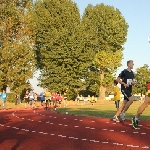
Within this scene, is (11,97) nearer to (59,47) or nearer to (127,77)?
(59,47)

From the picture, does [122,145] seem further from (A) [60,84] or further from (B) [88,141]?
(A) [60,84]

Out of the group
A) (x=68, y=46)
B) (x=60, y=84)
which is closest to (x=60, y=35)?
(x=68, y=46)

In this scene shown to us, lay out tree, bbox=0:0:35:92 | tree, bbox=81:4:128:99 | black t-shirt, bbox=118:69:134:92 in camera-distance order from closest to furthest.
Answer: black t-shirt, bbox=118:69:134:92 → tree, bbox=0:0:35:92 → tree, bbox=81:4:128:99

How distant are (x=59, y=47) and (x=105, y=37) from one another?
12231 millimetres

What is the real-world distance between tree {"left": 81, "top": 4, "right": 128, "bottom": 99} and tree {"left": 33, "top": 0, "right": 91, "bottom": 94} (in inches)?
209

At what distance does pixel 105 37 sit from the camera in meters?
63.1

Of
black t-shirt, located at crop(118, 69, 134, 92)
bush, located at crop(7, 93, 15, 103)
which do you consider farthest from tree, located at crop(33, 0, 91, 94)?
black t-shirt, located at crop(118, 69, 134, 92)

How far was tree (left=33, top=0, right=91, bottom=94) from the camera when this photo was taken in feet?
177

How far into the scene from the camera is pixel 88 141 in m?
8.62

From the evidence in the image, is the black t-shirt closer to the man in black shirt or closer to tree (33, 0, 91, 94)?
the man in black shirt

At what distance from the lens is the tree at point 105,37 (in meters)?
62.4

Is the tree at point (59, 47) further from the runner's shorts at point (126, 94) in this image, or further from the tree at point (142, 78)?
the tree at point (142, 78)

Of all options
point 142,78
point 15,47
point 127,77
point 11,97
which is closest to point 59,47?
point 15,47

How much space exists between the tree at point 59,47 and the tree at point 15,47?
2.81 m
